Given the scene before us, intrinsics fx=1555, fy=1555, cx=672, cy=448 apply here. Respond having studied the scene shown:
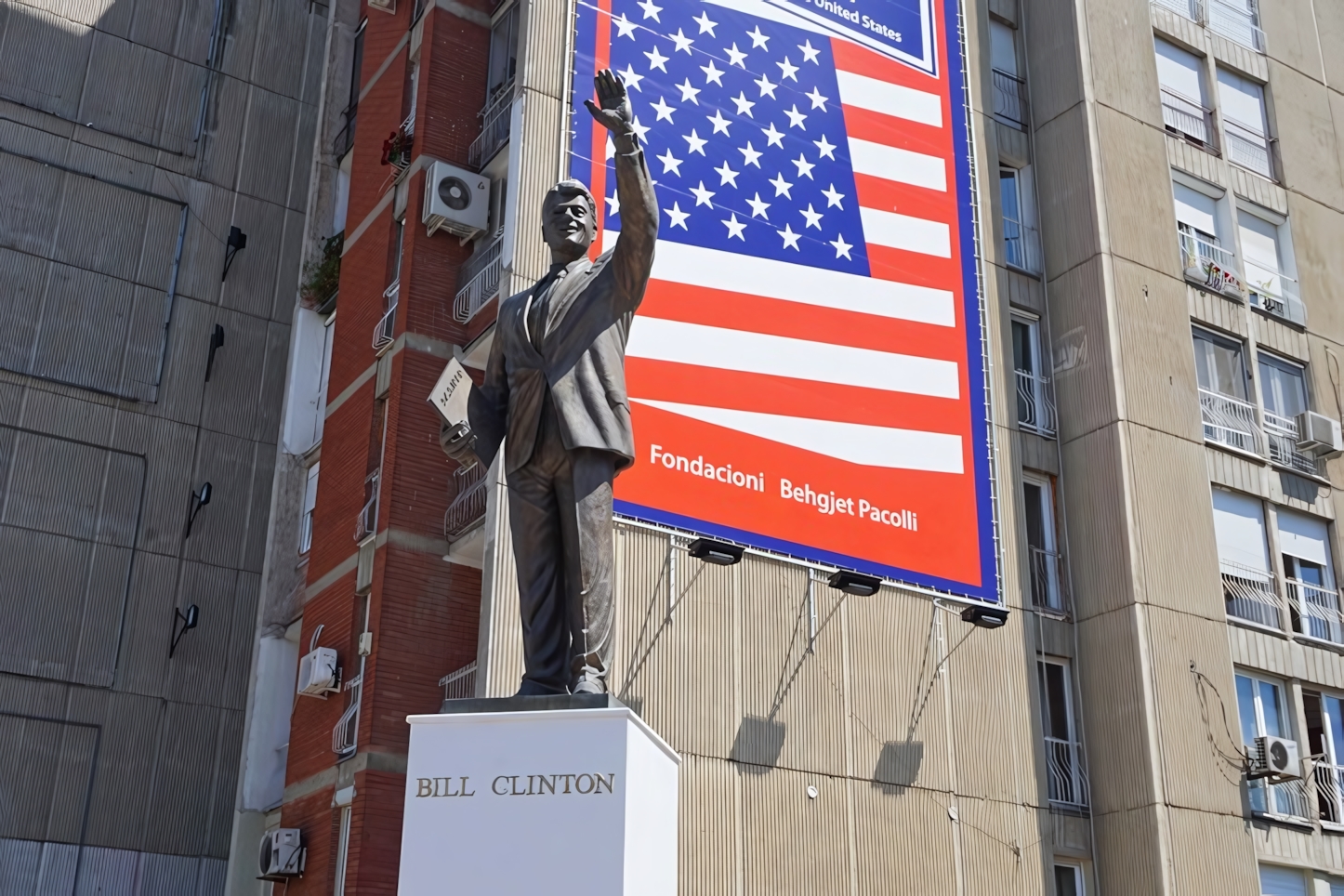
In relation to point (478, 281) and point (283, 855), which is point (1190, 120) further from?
point (283, 855)

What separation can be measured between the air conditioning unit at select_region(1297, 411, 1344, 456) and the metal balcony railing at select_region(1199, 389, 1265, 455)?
0.95 m

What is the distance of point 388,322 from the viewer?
24250mm

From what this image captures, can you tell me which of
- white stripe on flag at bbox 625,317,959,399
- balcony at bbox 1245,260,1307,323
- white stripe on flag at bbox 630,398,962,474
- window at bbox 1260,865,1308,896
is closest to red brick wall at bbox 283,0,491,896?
white stripe on flag at bbox 625,317,959,399

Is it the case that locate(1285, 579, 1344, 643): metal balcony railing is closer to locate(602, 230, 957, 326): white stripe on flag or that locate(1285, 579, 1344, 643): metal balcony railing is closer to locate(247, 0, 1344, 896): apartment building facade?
locate(247, 0, 1344, 896): apartment building facade

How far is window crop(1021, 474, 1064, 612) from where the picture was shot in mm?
24453

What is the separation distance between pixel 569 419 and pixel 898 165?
18264mm

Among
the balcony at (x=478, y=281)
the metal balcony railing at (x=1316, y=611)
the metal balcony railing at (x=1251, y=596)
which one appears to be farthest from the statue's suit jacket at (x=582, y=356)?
the metal balcony railing at (x=1316, y=611)

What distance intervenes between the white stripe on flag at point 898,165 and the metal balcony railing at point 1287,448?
739 centimetres

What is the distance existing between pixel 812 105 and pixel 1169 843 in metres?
12.0

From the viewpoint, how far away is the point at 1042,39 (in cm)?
2800

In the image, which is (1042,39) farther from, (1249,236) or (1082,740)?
(1082,740)

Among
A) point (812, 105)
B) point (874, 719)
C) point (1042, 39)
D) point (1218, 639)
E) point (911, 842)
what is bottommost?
point (911, 842)

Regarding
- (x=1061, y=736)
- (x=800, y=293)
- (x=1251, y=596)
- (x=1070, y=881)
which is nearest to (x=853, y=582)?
(x=800, y=293)

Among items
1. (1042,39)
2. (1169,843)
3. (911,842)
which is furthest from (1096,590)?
(1042,39)
